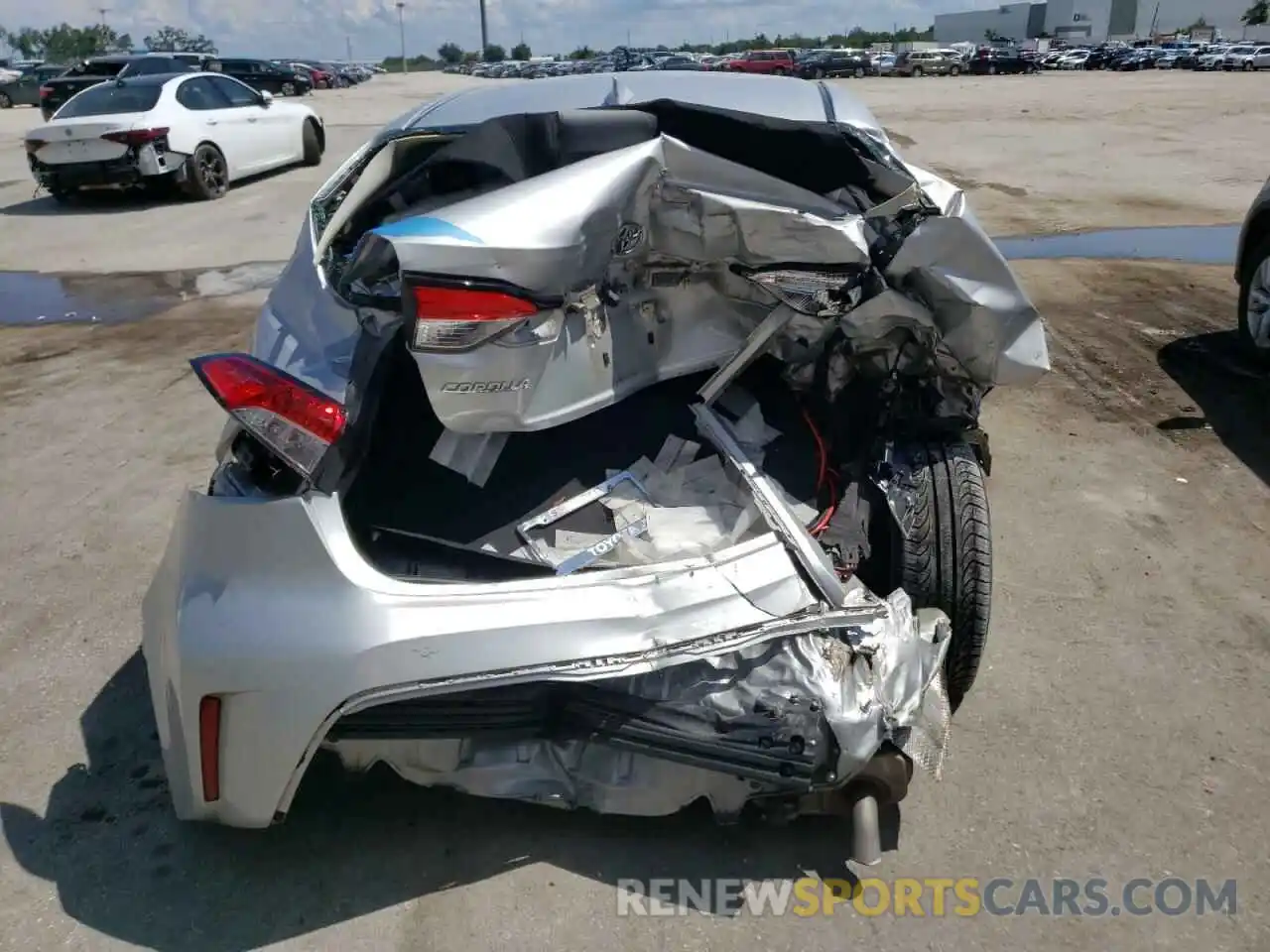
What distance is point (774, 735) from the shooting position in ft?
7.32

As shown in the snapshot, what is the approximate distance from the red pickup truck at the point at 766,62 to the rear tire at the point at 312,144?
3174 centimetres

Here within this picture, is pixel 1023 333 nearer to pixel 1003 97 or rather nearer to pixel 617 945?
pixel 617 945

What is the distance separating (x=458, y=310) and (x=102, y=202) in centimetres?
1282

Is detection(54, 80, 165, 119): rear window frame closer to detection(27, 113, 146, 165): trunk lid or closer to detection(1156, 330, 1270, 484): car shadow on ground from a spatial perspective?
detection(27, 113, 146, 165): trunk lid

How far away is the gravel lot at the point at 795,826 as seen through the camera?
Answer: 90.7 inches

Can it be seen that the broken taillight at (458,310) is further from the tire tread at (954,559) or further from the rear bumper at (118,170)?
the rear bumper at (118,170)

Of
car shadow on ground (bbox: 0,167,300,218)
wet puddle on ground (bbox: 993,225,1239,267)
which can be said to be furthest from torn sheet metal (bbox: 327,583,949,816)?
car shadow on ground (bbox: 0,167,300,218)

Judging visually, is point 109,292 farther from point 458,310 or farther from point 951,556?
point 951,556

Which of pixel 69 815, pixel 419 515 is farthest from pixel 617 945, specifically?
pixel 69 815

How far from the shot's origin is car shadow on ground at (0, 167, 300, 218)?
1223cm

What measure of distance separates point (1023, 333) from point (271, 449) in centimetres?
194

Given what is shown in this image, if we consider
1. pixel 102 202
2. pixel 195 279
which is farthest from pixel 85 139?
Result: pixel 195 279

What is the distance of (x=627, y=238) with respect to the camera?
8.49ft

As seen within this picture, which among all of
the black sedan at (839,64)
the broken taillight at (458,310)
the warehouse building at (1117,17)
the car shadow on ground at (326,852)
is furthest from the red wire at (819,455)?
the warehouse building at (1117,17)
